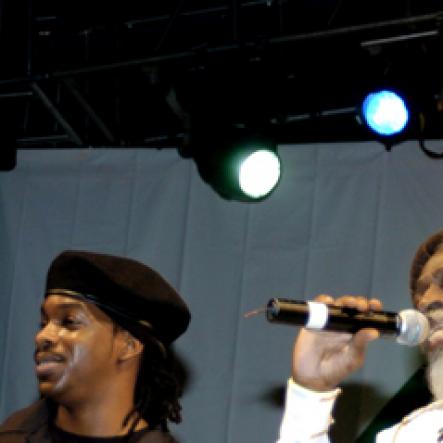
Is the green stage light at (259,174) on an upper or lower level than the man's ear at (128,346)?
upper

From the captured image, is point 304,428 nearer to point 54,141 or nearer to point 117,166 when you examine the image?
point 117,166

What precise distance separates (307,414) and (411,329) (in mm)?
371

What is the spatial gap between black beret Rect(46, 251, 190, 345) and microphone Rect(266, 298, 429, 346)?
2.95 feet

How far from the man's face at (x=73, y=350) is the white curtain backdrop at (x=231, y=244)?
4.37ft

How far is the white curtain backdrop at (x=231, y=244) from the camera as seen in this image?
4.21 m

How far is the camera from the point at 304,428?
8.18ft

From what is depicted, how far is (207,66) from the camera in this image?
4.36 meters

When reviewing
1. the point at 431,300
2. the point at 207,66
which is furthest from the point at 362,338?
the point at 207,66

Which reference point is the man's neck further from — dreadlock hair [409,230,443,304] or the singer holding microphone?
dreadlock hair [409,230,443,304]

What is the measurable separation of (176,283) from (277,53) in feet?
3.20

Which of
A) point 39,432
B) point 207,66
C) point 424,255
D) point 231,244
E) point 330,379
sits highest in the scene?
point 207,66

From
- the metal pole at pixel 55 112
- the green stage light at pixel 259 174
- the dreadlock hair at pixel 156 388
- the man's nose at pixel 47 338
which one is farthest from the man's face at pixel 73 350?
the metal pole at pixel 55 112

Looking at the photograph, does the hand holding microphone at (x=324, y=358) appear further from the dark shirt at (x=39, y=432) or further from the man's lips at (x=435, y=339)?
the dark shirt at (x=39, y=432)

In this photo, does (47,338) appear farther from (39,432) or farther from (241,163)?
(241,163)
